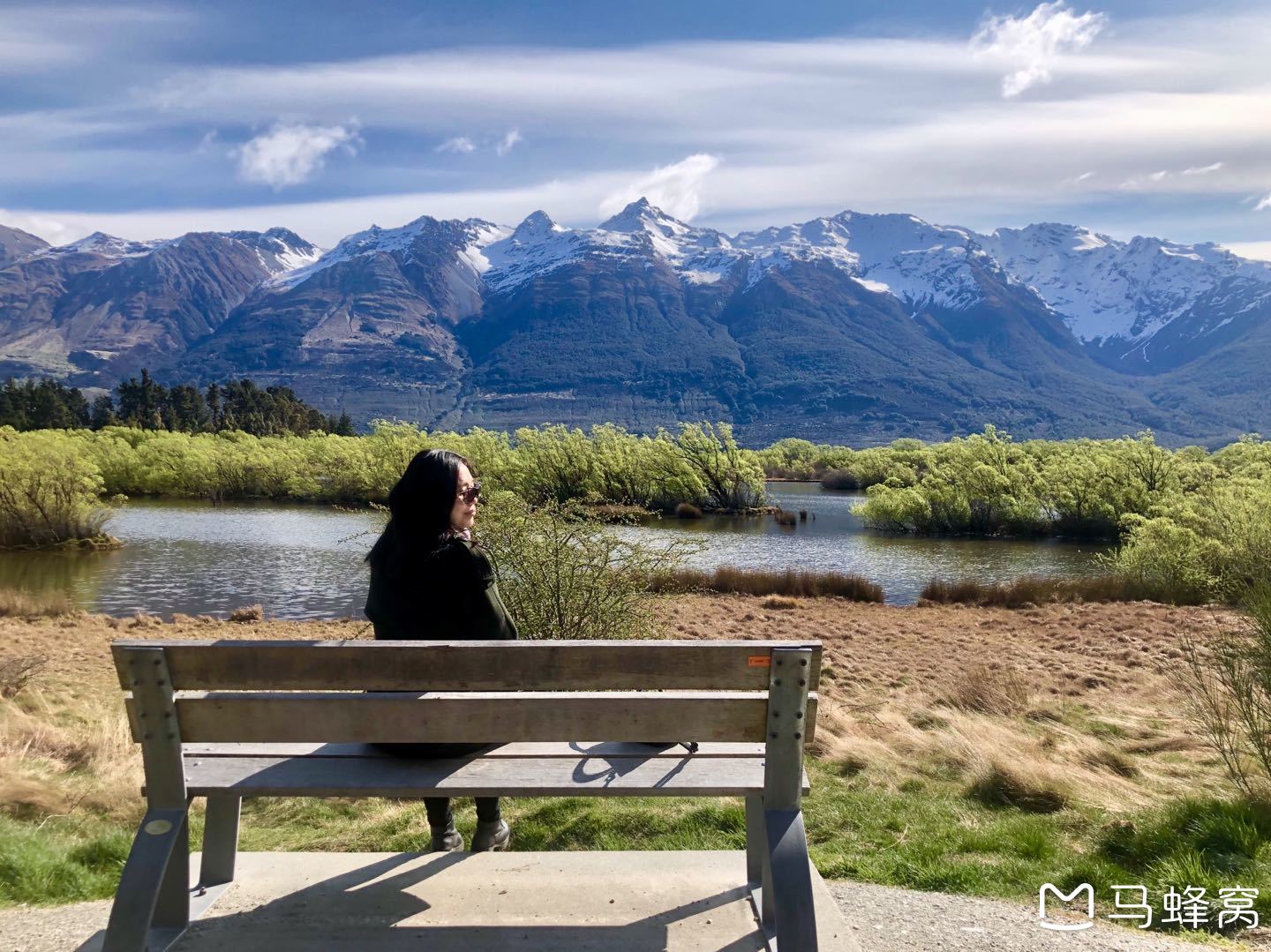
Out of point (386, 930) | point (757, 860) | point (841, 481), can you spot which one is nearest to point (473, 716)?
point (386, 930)

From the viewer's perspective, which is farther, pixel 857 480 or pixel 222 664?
pixel 857 480

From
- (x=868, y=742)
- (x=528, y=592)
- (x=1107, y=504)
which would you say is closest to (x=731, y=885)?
(x=868, y=742)

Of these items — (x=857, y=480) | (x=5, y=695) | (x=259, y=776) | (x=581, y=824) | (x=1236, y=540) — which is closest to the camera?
(x=259, y=776)

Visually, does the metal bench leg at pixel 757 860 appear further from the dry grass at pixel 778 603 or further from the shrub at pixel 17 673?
the dry grass at pixel 778 603

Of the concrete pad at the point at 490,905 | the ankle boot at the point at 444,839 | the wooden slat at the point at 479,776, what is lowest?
the ankle boot at the point at 444,839

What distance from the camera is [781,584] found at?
2650cm

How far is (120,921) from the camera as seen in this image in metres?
3.16

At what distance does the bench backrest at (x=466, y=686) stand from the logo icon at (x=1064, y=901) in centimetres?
178

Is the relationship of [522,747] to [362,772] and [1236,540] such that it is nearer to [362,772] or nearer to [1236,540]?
[362,772]

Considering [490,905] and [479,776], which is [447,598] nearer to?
[479,776]

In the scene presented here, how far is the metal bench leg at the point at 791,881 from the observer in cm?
312

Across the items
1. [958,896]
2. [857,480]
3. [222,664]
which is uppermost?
[222,664]

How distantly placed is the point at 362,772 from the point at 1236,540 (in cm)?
2360

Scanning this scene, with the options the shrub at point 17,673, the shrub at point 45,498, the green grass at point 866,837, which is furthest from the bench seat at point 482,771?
the shrub at point 45,498
